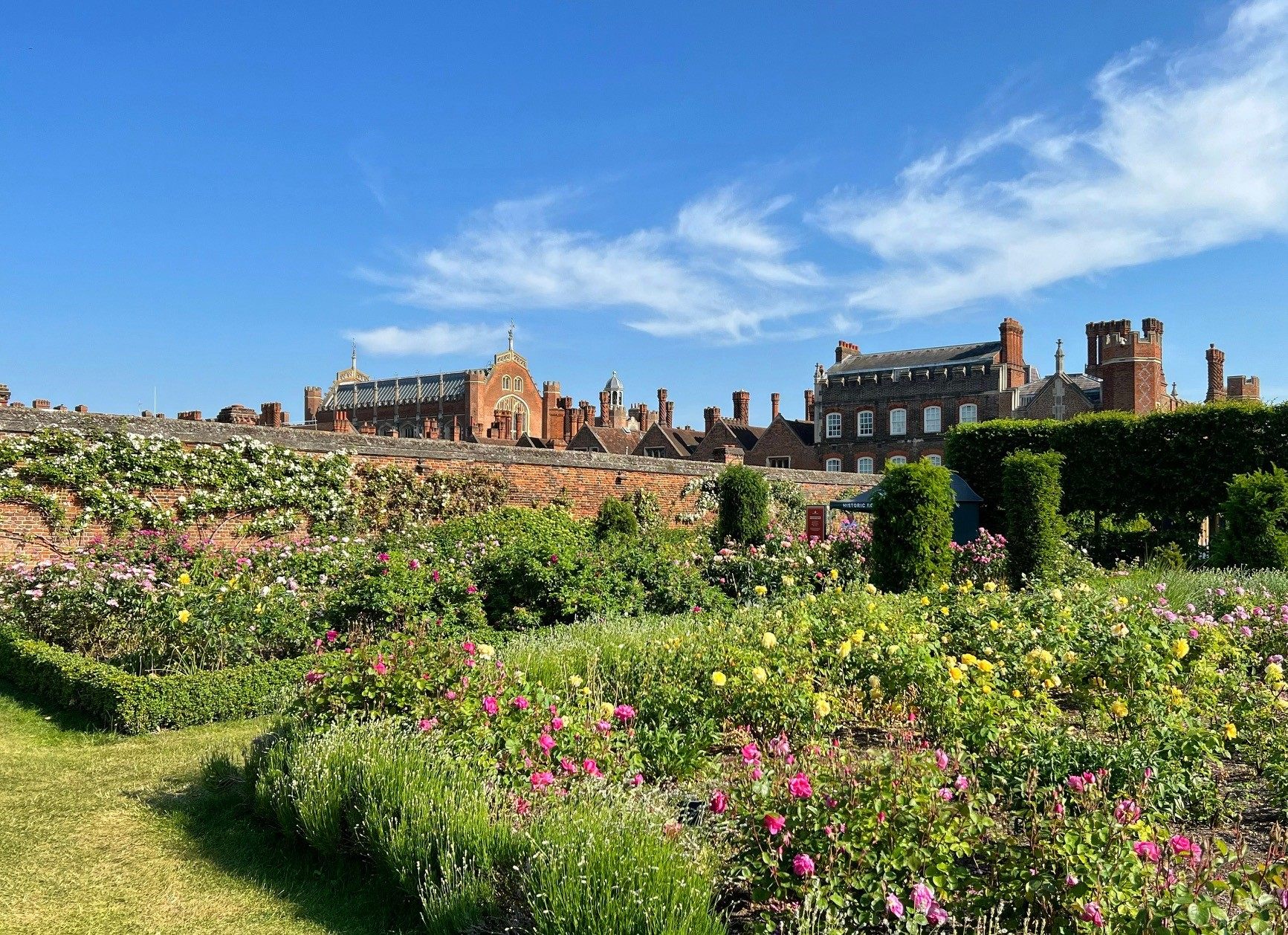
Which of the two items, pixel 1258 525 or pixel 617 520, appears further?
pixel 617 520

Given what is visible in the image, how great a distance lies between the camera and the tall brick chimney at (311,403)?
70.7 meters

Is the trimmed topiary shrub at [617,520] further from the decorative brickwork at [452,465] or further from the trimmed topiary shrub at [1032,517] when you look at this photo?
the trimmed topiary shrub at [1032,517]

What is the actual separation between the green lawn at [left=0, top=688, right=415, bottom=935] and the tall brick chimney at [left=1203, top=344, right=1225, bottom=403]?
45445mm

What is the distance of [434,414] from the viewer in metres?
67.1

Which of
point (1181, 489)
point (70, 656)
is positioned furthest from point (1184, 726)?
point (1181, 489)

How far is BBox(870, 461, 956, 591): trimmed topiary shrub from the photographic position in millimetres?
12078

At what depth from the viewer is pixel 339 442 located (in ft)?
45.8

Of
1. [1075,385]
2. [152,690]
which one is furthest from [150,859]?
[1075,385]

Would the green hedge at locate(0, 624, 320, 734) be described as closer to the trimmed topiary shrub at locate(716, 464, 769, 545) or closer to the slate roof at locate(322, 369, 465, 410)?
the trimmed topiary shrub at locate(716, 464, 769, 545)

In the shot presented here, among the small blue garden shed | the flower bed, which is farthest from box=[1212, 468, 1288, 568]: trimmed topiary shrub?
the flower bed

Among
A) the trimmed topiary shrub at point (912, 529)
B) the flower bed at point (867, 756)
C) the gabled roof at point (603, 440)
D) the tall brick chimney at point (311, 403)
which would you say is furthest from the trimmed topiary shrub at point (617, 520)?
the tall brick chimney at point (311, 403)

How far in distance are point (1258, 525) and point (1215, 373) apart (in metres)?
33.5

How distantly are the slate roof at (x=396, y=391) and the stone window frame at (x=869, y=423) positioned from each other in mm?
32641

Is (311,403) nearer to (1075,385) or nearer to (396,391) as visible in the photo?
(396,391)
